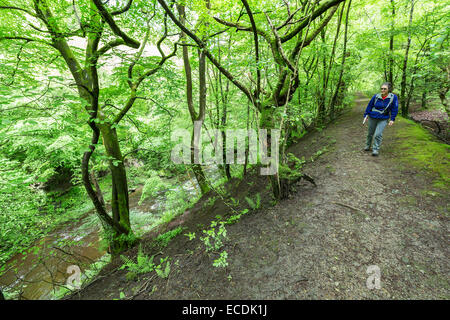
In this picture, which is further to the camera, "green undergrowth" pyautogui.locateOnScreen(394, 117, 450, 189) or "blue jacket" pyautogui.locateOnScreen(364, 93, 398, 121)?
"blue jacket" pyautogui.locateOnScreen(364, 93, 398, 121)

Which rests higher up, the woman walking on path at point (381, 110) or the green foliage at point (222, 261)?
the woman walking on path at point (381, 110)

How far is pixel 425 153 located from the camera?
447 centimetres

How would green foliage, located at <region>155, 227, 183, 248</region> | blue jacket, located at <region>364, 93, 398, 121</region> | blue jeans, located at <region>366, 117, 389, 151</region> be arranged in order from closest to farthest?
blue jacket, located at <region>364, 93, 398, 121</region> < blue jeans, located at <region>366, 117, 389, 151</region> < green foliage, located at <region>155, 227, 183, 248</region>

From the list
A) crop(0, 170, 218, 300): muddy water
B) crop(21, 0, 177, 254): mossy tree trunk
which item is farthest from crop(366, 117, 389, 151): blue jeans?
crop(0, 170, 218, 300): muddy water

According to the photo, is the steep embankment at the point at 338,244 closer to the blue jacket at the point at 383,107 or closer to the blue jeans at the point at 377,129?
the blue jeans at the point at 377,129

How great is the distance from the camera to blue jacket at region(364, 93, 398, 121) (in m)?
4.38

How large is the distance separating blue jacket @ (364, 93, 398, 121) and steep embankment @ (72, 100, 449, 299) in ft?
3.90

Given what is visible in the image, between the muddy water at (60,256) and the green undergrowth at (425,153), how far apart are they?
7.77 metres

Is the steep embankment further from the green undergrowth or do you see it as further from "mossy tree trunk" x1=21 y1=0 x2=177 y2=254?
"mossy tree trunk" x1=21 y1=0 x2=177 y2=254

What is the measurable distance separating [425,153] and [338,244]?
4.29m

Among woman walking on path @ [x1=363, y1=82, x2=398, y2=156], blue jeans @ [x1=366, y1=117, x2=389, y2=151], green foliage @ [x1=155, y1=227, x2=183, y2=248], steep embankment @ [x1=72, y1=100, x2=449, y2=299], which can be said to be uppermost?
woman walking on path @ [x1=363, y1=82, x2=398, y2=156]

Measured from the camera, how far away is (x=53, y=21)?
3121 millimetres

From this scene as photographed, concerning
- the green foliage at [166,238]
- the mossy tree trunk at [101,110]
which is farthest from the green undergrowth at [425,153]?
the mossy tree trunk at [101,110]

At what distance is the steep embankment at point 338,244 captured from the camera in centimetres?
217
